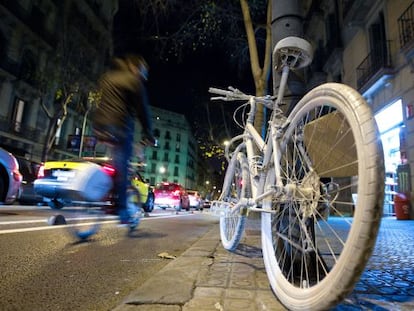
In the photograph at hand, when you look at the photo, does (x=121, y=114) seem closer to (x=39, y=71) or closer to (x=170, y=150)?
(x=39, y=71)

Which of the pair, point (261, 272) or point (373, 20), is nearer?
point (261, 272)

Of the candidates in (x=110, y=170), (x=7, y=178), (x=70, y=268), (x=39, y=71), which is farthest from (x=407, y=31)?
(x=39, y=71)

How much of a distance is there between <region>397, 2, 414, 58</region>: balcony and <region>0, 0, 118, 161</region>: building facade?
17.8 m

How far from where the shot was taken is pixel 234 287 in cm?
218

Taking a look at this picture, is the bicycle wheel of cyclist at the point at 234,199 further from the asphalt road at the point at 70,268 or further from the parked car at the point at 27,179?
the parked car at the point at 27,179

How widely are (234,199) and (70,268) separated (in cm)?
194

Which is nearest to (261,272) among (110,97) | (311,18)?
(110,97)

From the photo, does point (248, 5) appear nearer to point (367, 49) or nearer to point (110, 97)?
point (367, 49)

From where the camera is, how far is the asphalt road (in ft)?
6.64

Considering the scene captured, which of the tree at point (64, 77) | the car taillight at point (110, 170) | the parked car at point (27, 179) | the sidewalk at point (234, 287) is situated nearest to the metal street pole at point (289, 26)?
the sidewalk at point (234, 287)

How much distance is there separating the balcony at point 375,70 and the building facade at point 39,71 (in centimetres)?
1672

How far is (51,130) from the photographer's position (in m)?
23.2

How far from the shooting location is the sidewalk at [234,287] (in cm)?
181

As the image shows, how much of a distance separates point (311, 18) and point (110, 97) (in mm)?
19441
